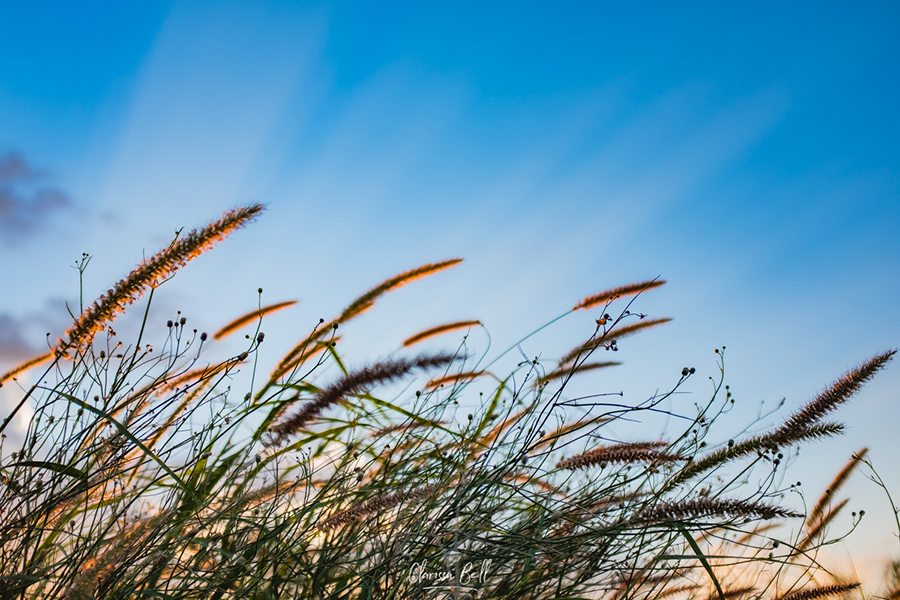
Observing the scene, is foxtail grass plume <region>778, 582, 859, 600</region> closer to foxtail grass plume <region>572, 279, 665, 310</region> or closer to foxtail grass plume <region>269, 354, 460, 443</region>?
foxtail grass plume <region>572, 279, 665, 310</region>

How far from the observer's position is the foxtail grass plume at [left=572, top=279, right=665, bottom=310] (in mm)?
2052

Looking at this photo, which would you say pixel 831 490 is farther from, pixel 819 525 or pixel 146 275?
pixel 146 275

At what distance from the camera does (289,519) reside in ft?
4.69

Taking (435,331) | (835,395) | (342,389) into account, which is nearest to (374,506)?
(342,389)

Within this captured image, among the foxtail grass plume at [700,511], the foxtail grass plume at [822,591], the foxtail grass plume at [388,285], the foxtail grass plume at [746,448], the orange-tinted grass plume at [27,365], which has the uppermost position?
the foxtail grass plume at [388,285]

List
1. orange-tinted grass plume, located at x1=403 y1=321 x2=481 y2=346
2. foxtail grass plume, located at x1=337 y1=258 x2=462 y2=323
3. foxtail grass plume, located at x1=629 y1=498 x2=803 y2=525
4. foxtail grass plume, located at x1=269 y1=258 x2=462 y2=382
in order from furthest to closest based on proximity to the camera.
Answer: orange-tinted grass plume, located at x1=403 y1=321 x2=481 y2=346, foxtail grass plume, located at x1=337 y1=258 x2=462 y2=323, foxtail grass plume, located at x1=269 y1=258 x2=462 y2=382, foxtail grass plume, located at x1=629 y1=498 x2=803 y2=525

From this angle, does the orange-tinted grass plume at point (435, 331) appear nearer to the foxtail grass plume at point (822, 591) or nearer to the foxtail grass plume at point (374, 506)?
the foxtail grass plume at point (374, 506)

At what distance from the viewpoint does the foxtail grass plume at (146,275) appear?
152 cm

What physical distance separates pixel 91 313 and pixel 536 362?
47.0 inches

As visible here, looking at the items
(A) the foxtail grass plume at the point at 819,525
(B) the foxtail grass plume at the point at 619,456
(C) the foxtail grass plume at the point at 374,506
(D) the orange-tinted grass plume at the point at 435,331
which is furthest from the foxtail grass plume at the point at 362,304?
(A) the foxtail grass plume at the point at 819,525

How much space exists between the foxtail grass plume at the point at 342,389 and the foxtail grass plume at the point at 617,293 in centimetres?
78

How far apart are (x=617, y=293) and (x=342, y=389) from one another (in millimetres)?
1045

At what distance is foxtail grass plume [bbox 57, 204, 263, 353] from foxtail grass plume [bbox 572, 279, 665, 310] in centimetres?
119

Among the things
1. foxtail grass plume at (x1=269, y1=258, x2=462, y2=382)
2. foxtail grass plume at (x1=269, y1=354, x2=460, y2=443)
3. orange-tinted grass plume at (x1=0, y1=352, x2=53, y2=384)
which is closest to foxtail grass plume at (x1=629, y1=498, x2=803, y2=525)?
foxtail grass plume at (x1=269, y1=354, x2=460, y2=443)
